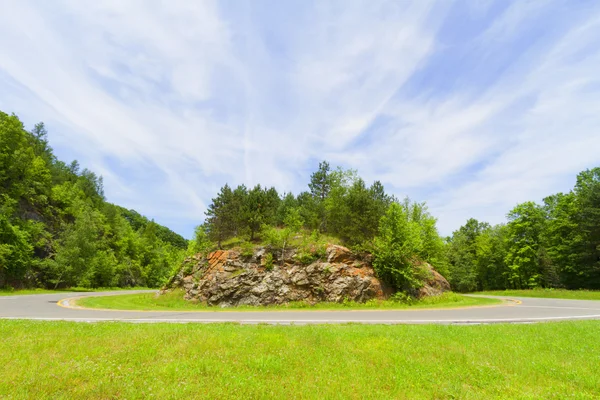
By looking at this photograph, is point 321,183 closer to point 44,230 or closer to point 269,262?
point 269,262

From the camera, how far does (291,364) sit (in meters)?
6.04

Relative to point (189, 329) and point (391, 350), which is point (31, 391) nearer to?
point (189, 329)

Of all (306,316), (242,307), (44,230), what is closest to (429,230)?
(242,307)

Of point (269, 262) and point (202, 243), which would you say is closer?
point (269, 262)

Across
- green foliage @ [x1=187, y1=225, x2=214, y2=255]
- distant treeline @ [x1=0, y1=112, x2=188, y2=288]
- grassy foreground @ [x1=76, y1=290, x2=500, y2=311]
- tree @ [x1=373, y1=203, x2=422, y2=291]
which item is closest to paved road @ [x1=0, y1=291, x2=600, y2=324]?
grassy foreground @ [x1=76, y1=290, x2=500, y2=311]

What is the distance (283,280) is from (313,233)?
17.3ft

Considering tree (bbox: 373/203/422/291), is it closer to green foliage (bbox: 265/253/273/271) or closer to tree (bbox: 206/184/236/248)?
green foliage (bbox: 265/253/273/271)

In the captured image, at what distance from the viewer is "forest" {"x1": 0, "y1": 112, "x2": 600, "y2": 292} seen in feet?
84.4

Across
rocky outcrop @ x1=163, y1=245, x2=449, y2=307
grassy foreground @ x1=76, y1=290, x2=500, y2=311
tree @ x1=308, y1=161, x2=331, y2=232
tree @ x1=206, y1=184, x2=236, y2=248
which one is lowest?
grassy foreground @ x1=76, y1=290, x2=500, y2=311

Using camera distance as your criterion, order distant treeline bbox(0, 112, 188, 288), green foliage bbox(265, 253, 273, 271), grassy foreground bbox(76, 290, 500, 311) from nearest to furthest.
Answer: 1. grassy foreground bbox(76, 290, 500, 311)
2. green foliage bbox(265, 253, 273, 271)
3. distant treeline bbox(0, 112, 188, 288)

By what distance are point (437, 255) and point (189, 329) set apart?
40.8 metres

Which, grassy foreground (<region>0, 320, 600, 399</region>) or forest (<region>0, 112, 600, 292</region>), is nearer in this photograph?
grassy foreground (<region>0, 320, 600, 399</region>)

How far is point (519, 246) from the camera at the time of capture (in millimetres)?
49812

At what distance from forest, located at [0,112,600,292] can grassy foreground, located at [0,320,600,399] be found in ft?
52.6
